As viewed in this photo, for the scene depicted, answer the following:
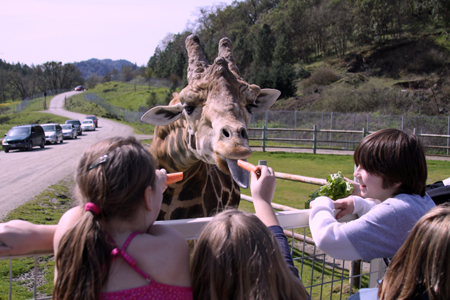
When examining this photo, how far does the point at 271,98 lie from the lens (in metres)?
4.13

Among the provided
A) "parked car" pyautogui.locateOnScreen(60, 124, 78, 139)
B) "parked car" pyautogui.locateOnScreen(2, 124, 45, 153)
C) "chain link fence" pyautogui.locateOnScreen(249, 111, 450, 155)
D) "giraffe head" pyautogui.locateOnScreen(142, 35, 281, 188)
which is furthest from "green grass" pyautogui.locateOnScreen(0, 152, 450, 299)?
"parked car" pyautogui.locateOnScreen(60, 124, 78, 139)

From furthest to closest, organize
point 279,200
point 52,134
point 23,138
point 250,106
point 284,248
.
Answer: point 52,134 → point 23,138 → point 279,200 → point 250,106 → point 284,248

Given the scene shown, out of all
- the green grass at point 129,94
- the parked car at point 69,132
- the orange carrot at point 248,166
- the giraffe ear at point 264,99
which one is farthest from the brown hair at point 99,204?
the green grass at point 129,94

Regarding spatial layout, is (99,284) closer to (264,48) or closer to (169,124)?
(169,124)

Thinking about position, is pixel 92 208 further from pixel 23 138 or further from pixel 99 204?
pixel 23 138

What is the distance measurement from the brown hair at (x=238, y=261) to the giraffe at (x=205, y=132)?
1.45 meters

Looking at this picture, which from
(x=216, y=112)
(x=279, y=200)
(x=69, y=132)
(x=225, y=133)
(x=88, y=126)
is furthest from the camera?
(x=88, y=126)

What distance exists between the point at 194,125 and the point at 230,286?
235 centimetres

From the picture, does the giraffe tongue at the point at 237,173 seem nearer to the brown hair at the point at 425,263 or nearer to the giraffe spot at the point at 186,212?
the giraffe spot at the point at 186,212

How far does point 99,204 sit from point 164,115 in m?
2.58

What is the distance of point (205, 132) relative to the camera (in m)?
3.39

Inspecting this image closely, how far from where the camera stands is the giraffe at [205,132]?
10.1 ft

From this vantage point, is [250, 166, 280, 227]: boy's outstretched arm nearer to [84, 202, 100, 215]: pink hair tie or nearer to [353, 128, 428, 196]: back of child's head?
[353, 128, 428, 196]: back of child's head

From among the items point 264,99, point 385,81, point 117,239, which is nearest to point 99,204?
point 117,239
